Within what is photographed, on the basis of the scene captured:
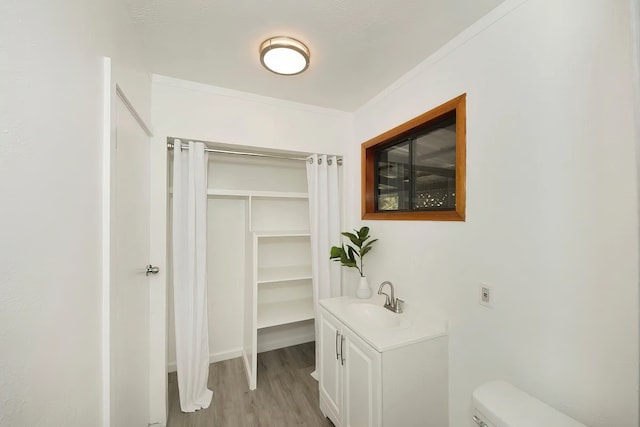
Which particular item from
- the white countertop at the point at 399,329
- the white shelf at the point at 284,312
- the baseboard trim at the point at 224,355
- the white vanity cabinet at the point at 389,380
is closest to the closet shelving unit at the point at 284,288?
the white shelf at the point at 284,312

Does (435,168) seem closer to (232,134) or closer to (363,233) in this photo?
(363,233)

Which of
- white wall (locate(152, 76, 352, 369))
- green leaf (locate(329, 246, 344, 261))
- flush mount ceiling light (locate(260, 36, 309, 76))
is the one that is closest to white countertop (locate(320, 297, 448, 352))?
green leaf (locate(329, 246, 344, 261))

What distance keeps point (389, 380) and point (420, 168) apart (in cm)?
143

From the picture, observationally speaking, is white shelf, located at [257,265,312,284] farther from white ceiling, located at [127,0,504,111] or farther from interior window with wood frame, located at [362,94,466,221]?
white ceiling, located at [127,0,504,111]

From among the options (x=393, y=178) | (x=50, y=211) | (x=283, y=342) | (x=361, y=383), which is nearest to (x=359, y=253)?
(x=393, y=178)

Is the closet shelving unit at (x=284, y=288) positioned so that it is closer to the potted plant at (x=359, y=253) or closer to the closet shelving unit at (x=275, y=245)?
the closet shelving unit at (x=275, y=245)

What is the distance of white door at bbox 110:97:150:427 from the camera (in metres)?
1.10

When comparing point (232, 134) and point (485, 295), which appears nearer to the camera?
point (485, 295)

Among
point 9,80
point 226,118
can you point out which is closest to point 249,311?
point 226,118

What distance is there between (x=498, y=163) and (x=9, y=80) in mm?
1764

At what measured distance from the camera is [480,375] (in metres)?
1.30

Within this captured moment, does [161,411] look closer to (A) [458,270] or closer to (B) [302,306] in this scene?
(B) [302,306]

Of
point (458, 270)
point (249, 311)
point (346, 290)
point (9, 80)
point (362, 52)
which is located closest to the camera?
point (9, 80)

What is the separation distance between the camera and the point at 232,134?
2.04 meters
